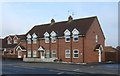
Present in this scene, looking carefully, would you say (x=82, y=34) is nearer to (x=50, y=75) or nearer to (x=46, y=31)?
(x=46, y=31)

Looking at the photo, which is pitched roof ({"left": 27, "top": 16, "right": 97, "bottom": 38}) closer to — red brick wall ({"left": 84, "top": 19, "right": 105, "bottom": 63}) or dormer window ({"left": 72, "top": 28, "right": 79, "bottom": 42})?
dormer window ({"left": 72, "top": 28, "right": 79, "bottom": 42})

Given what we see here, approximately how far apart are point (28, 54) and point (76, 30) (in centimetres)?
1516

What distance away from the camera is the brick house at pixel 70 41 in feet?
105

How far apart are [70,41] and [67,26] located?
441 cm

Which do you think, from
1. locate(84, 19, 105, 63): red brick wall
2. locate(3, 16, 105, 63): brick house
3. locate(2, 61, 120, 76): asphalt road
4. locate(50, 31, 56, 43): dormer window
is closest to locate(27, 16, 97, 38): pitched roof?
locate(3, 16, 105, 63): brick house

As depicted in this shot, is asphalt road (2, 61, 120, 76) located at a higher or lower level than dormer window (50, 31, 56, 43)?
lower

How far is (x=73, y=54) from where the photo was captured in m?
32.7

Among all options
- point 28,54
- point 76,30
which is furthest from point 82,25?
point 28,54

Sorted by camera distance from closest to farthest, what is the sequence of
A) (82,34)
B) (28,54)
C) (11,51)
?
(82,34), (28,54), (11,51)

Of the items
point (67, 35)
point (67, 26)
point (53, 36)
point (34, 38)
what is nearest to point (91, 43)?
point (67, 35)

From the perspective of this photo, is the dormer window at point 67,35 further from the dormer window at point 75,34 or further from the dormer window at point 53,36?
the dormer window at point 53,36

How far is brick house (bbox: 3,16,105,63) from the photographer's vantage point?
32.2m

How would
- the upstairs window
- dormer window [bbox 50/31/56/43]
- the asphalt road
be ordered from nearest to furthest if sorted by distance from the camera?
the asphalt road → the upstairs window → dormer window [bbox 50/31/56/43]

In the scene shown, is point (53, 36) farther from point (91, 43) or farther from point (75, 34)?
point (91, 43)
